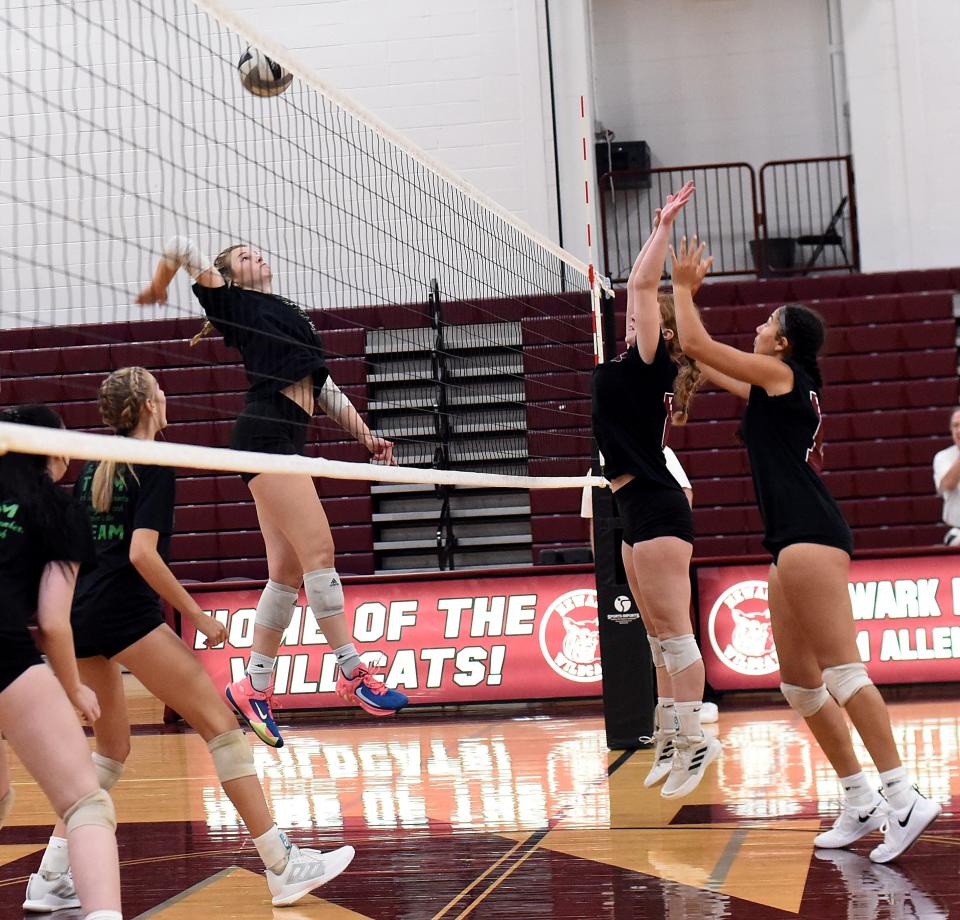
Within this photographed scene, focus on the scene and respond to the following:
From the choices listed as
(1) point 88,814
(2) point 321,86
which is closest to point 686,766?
(1) point 88,814

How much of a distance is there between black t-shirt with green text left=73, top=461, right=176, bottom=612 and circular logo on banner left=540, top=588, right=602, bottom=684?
175 inches

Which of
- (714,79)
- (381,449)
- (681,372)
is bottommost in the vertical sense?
(381,449)

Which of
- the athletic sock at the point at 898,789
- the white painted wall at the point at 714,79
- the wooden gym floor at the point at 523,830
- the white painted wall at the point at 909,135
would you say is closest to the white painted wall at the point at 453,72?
the white painted wall at the point at 714,79

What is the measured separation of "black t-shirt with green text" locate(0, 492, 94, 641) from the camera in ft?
9.75

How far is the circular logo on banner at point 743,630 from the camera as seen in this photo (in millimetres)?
7883

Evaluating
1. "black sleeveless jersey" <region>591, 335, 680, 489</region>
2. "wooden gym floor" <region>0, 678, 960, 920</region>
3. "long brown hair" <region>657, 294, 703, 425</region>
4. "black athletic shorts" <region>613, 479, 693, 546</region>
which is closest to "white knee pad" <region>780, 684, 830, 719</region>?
"wooden gym floor" <region>0, 678, 960, 920</region>

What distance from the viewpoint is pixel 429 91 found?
12.8 meters

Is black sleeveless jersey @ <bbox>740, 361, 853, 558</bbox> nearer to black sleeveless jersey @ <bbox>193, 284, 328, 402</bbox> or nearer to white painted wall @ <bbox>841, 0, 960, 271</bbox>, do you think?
black sleeveless jersey @ <bbox>193, 284, 328, 402</bbox>

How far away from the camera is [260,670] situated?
4.54 m

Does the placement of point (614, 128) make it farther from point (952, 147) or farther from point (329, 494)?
point (329, 494)

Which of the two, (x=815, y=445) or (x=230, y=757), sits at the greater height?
(x=815, y=445)

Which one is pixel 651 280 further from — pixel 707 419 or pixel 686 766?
pixel 707 419

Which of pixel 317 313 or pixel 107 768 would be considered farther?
pixel 317 313

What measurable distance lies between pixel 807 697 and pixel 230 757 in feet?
6.16
